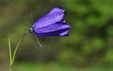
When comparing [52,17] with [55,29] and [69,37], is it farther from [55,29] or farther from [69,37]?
[69,37]

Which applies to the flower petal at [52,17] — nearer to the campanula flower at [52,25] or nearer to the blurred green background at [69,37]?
the campanula flower at [52,25]

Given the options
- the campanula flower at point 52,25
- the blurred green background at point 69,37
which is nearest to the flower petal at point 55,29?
the campanula flower at point 52,25

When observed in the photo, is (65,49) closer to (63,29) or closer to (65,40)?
(65,40)

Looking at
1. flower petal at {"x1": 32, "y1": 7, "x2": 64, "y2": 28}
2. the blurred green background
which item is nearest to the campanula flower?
flower petal at {"x1": 32, "y1": 7, "x2": 64, "y2": 28}

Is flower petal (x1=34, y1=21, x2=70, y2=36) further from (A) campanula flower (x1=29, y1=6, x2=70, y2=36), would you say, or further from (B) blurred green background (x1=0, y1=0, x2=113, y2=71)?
(B) blurred green background (x1=0, y1=0, x2=113, y2=71)

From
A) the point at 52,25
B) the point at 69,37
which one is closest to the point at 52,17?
the point at 52,25

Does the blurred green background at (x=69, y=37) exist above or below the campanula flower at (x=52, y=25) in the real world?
below

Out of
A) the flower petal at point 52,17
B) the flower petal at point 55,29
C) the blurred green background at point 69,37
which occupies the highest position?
the flower petal at point 52,17
